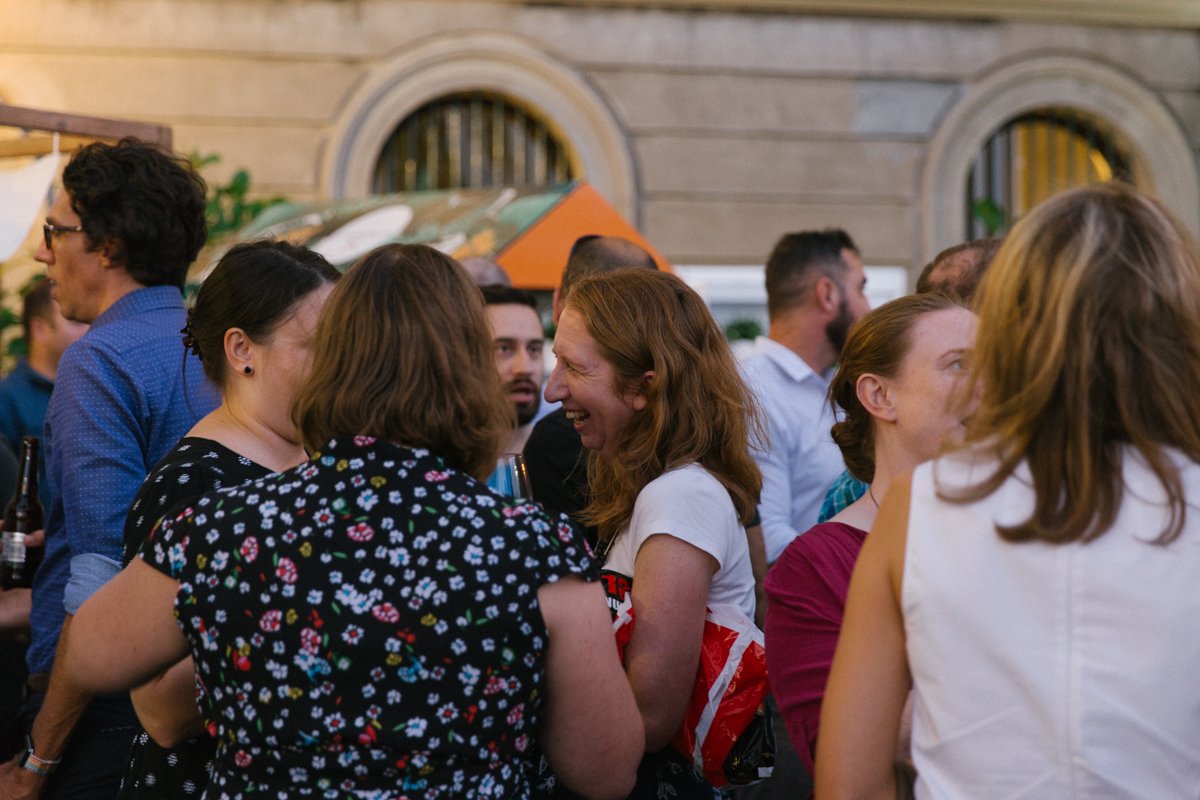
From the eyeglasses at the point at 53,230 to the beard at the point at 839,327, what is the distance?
2.95 metres

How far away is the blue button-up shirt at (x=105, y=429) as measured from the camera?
9.49 feet

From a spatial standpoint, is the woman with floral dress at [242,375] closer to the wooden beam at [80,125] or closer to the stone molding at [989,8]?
the wooden beam at [80,125]

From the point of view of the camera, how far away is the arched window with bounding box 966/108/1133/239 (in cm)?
1202

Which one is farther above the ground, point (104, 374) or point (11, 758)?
point (104, 374)

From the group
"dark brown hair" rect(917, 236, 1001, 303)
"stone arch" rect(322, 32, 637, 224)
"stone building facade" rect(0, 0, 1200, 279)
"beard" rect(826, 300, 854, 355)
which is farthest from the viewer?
"stone arch" rect(322, 32, 637, 224)

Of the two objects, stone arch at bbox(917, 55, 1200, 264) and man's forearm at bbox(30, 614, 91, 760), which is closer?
man's forearm at bbox(30, 614, 91, 760)

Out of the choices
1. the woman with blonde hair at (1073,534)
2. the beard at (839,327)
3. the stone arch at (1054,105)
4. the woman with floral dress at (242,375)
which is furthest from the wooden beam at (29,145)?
the stone arch at (1054,105)

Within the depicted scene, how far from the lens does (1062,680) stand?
1.70 meters

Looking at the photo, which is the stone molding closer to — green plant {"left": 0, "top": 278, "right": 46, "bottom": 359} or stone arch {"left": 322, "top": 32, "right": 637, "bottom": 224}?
stone arch {"left": 322, "top": 32, "right": 637, "bottom": 224}

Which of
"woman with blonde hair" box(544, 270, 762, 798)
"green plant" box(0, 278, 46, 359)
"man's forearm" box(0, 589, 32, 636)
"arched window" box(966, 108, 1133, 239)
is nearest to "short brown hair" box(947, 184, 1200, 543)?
"woman with blonde hair" box(544, 270, 762, 798)

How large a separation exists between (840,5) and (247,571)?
1039 centimetres

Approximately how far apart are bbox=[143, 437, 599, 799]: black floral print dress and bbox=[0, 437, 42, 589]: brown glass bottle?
1.65 meters

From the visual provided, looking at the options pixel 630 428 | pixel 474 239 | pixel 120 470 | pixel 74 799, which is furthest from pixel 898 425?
pixel 474 239

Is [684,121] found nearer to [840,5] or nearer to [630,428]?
[840,5]
